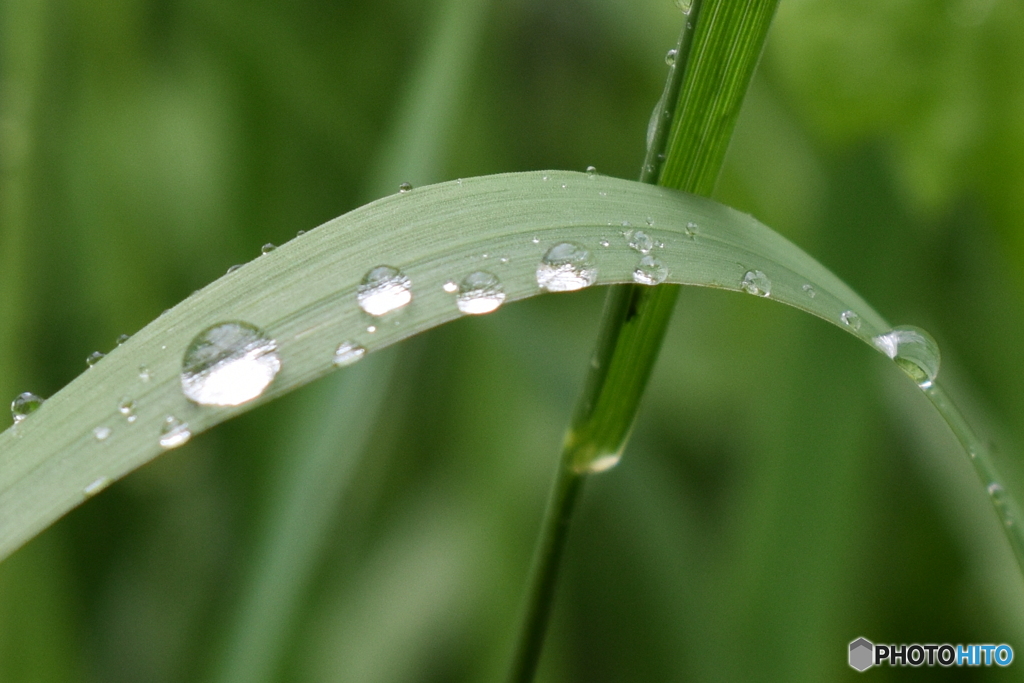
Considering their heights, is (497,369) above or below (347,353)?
above

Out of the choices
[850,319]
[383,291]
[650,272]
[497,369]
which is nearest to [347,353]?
[383,291]

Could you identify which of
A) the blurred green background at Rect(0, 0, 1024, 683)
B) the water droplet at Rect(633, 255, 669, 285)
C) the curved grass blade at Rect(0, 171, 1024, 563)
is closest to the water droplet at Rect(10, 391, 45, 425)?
the curved grass blade at Rect(0, 171, 1024, 563)

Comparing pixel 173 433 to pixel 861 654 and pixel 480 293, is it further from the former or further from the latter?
pixel 861 654

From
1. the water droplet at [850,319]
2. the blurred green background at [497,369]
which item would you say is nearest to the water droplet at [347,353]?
the water droplet at [850,319]

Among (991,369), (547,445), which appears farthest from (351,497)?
(991,369)

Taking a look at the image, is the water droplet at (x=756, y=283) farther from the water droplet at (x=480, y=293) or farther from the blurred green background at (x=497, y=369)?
the blurred green background at (x=497, y=369)

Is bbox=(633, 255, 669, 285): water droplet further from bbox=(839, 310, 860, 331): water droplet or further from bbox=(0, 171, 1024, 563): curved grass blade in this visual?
bbox=(839, 310, 860, 331): water droplet

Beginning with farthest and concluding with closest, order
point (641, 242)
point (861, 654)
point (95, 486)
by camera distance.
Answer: point (861, 654), point (641, 242), point (95, 486)
